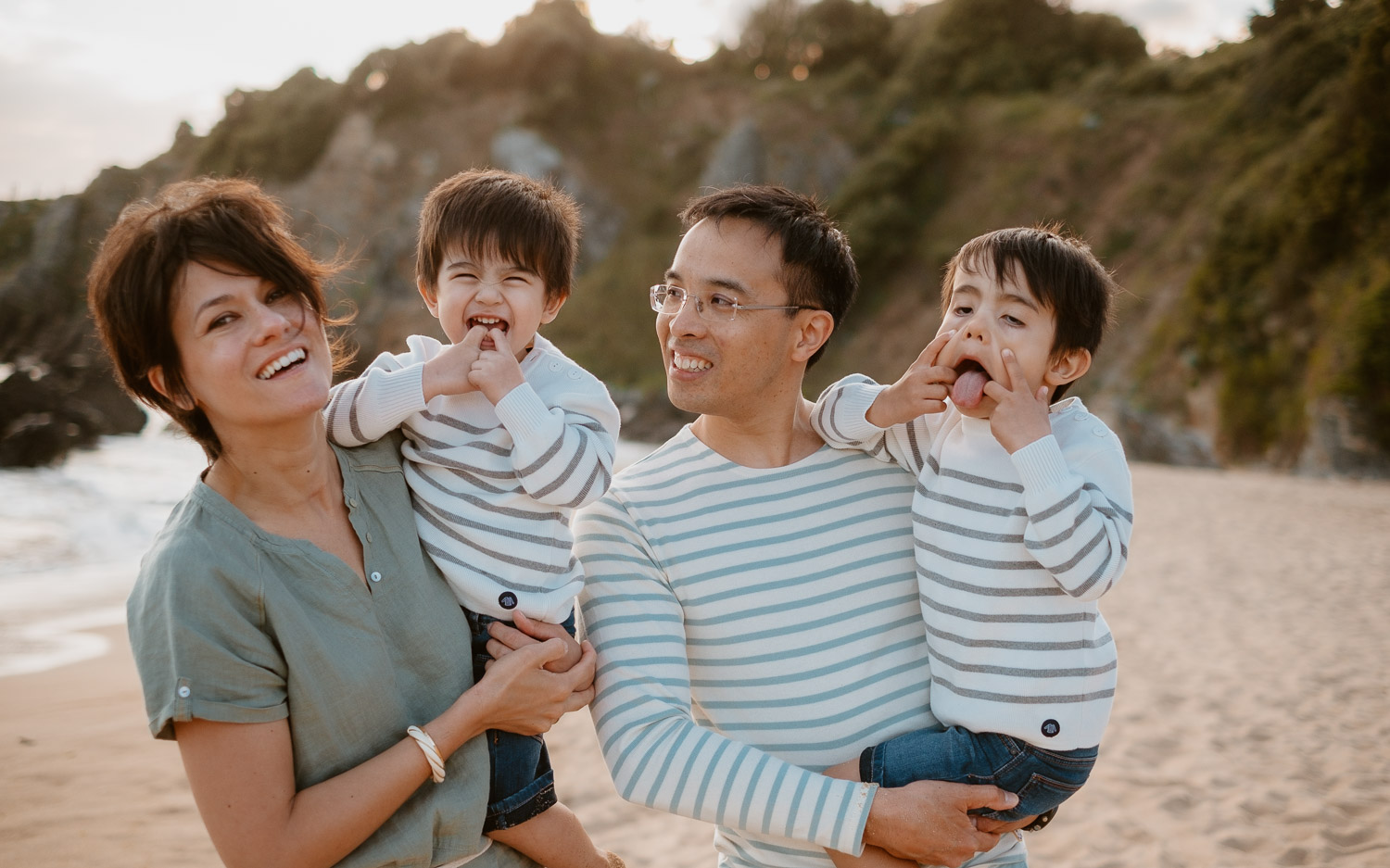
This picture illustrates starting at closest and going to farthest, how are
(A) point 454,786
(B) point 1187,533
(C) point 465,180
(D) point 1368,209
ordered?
(A) point 454,786 → (C) point 465,180 → (B) point 1187,533 → (D) point 1368,209

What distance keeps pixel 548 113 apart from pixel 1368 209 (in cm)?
2978

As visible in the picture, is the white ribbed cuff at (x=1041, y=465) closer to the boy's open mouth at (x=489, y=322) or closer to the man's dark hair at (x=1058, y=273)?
the man's dark hair at (x=1058, y=273)

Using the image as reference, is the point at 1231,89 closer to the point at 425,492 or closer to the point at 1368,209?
the point at 1368,209

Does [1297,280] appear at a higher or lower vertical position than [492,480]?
higher

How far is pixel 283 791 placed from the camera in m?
1.69

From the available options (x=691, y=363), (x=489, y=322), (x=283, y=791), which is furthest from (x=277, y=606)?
(x=691, y=363)

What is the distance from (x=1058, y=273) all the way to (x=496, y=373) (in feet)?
4.78

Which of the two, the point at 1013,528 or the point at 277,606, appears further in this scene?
the point at 1013,528

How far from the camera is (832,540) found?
2.35 metres

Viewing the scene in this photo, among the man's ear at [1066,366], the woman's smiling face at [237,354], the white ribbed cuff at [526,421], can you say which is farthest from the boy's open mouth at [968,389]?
the woman's smiling face at [237,354]

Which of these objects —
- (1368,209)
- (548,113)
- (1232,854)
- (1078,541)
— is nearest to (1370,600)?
(1232,854)

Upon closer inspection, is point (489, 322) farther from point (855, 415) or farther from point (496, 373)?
point (855, 415)

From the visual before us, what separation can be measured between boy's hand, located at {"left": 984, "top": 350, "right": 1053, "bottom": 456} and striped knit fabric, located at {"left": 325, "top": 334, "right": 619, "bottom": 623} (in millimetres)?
968

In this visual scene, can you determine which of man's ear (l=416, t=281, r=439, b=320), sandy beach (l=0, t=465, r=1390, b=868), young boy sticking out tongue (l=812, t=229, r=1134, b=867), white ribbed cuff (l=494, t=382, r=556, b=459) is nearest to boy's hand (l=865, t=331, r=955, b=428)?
young boy sticking out tongue (l=812, t=229, r=1134, b=867)
